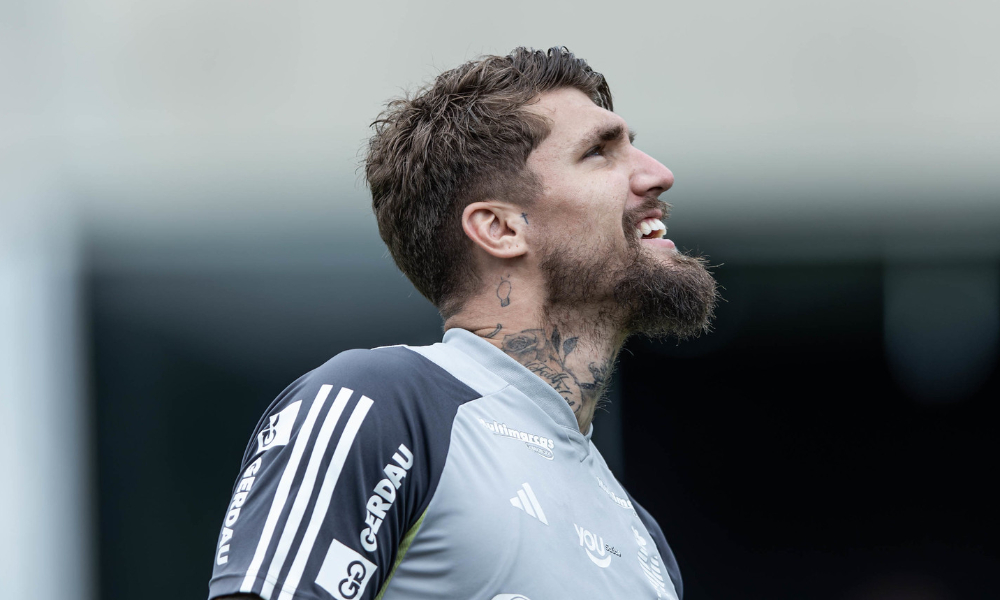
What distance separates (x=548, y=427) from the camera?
5.17 ft

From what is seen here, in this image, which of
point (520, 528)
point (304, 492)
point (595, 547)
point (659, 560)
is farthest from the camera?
point (659, 560)

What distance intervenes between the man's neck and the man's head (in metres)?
0.05

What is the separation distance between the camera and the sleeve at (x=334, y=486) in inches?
43.7

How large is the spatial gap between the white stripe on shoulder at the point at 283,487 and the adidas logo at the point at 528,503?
12.9 inches

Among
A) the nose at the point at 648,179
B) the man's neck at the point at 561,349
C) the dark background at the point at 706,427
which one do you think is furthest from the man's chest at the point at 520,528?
the dark background at the point at 706,427

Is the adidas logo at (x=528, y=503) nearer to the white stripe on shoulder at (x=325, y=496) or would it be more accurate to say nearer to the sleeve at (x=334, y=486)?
the sleeve at (x=334, y=486)

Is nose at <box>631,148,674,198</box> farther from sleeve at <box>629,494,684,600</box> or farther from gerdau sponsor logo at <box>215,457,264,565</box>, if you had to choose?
gerdau sponsor logo at <box>215,457,264,565</box>

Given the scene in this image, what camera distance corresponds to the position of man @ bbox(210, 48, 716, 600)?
117 cm

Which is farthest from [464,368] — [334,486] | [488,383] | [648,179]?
[648,179]

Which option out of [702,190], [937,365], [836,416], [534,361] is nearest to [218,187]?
[702,190]

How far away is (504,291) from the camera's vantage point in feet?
5.76

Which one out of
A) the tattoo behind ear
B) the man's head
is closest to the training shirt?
the tattoo behind ear

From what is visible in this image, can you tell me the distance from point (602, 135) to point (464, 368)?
683 millimetres

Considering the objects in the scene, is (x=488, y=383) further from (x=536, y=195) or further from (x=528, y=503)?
(x=536, y=195)
